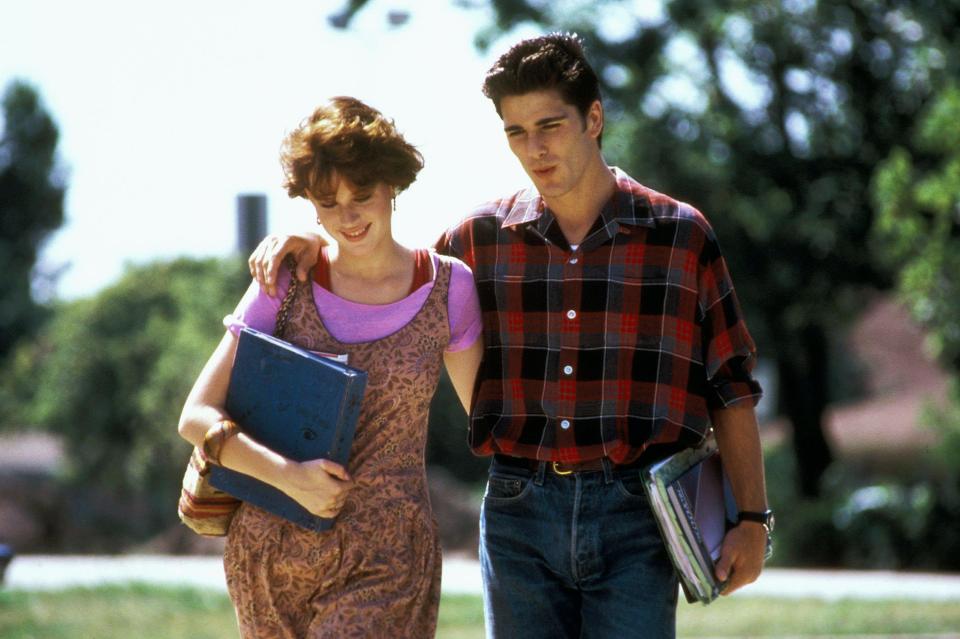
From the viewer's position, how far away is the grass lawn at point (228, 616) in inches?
351

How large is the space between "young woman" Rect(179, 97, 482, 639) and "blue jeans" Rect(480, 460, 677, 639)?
23 cm

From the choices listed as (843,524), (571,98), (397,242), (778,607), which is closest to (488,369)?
(397,242)

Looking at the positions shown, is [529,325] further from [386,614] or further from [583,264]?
[386,614]

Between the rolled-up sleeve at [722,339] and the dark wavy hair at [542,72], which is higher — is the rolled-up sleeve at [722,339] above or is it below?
below

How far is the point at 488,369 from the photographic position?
12.1 feet

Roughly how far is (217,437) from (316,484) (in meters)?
0.24

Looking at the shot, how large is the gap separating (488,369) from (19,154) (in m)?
51.1

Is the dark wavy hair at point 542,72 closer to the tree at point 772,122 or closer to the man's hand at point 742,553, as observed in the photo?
the man's hand at point 742,553

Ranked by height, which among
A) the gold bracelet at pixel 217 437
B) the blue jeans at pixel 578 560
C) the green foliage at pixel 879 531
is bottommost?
the green foliage at pixel 879 531

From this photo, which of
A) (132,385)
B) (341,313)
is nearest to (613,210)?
(341,313)

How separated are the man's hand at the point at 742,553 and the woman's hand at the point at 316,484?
0.93 metres

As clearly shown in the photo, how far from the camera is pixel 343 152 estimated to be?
128 inches

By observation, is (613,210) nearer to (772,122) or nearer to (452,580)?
(452,580)

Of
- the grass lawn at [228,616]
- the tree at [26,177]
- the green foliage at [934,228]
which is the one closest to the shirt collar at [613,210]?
the grass lawn at [228,616]
